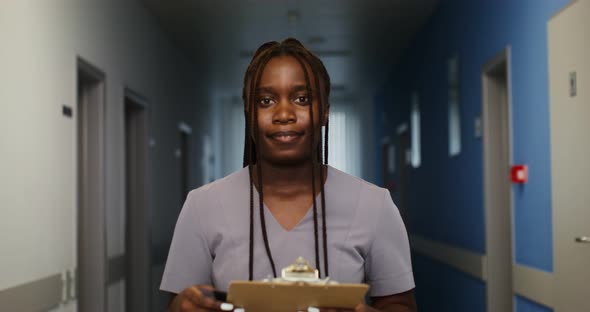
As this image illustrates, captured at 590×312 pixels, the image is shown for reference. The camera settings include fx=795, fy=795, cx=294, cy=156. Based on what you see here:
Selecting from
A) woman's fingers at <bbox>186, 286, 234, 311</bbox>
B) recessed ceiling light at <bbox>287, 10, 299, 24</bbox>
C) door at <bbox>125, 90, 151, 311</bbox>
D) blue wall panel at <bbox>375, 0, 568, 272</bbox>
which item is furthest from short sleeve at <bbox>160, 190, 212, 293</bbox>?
recessed ceiling light at <bbox>287, 10, 299, 24</bbox>

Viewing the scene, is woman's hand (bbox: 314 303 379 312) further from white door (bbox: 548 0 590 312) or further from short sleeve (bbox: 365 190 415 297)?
white door (bbox: 548 0 590 312)

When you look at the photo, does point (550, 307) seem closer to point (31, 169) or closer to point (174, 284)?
point (31, 169)

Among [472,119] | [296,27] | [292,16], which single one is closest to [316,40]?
[296,27]

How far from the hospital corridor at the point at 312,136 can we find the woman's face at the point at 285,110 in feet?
0.05

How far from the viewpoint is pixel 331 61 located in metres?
10.1

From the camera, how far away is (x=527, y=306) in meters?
4.41

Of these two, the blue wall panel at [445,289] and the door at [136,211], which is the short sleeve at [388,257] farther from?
the door at [136,211]

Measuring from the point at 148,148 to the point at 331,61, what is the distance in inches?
156

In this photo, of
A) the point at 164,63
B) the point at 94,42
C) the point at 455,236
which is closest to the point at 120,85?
the point at 94,42

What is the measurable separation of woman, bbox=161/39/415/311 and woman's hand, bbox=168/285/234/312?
54 millimetres

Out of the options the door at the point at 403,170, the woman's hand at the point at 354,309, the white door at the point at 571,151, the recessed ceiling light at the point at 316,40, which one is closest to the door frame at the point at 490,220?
the white door at the point at 571,151

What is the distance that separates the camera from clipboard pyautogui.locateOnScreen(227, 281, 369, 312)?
48.2 inches

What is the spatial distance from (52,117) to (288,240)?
3005 millimetres

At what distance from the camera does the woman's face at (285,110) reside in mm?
1398
